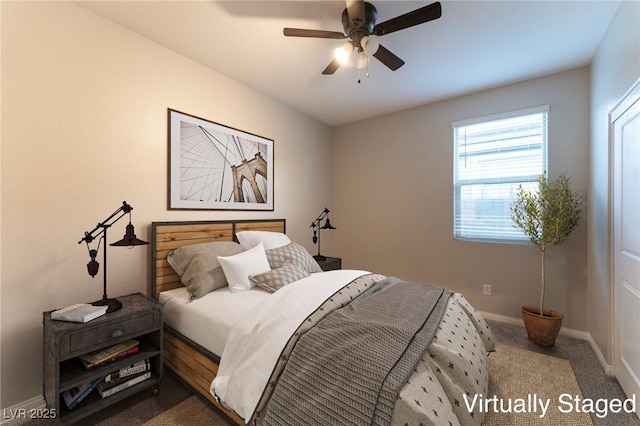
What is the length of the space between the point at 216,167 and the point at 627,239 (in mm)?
3383

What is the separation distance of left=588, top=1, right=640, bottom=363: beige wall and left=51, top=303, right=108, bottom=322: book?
3614mm

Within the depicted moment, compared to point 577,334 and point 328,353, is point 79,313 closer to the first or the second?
point 328,353

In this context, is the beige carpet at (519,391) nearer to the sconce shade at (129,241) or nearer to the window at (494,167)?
the sconce shade at (129,241)

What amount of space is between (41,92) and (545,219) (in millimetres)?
4149

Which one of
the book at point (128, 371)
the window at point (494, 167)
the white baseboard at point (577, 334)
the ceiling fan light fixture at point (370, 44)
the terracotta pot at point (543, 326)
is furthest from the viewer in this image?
the window at point (494, 167)

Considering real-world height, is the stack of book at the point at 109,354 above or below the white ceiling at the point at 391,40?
below

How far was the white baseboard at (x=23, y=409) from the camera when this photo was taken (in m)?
1.63

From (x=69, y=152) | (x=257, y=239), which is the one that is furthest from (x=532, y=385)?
(x=69, y=152)

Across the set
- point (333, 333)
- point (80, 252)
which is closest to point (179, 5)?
point (80, 252)

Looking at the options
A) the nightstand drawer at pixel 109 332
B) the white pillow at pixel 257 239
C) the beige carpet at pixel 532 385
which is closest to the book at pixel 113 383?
the nightstand drawer at pixel 109 332

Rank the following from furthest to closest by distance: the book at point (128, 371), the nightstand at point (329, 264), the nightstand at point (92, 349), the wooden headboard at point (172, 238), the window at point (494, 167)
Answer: the nightstand at point (329, 264)
the window at point (494, 167)
the wooden headboard at point (172, 238)
the book at point (128, 371)
the nightstand at point (92, 349)

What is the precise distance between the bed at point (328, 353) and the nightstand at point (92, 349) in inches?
6.6

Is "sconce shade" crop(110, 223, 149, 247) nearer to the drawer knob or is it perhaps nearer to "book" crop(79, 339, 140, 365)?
the drawer knob

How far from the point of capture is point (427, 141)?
139 inches
